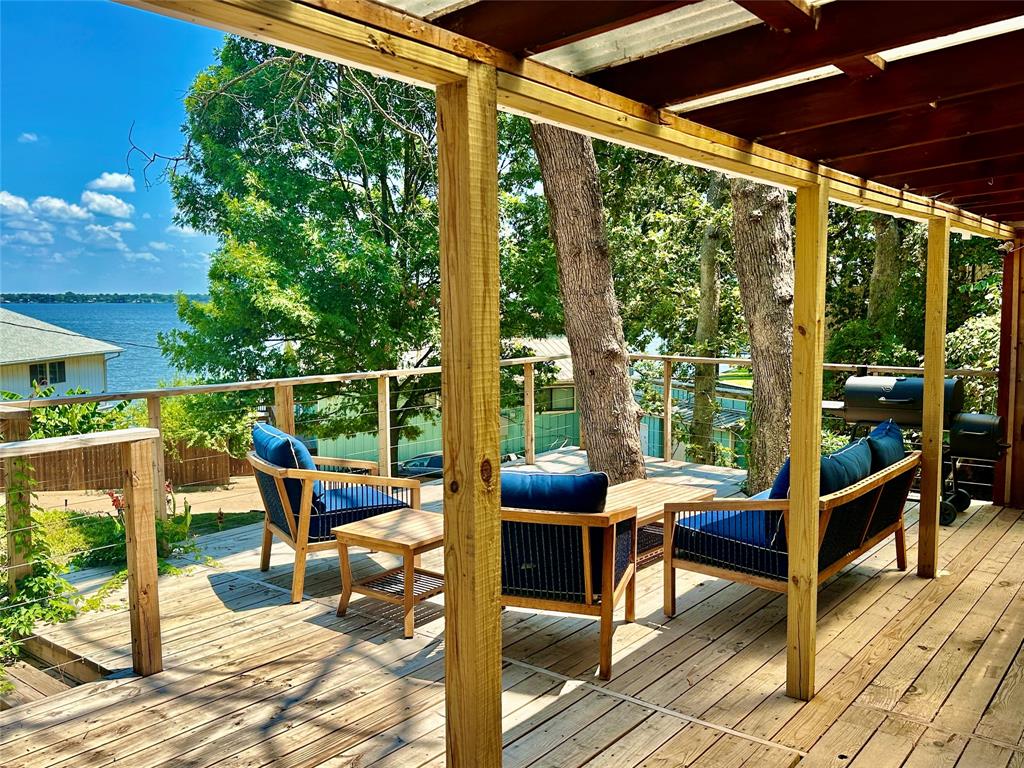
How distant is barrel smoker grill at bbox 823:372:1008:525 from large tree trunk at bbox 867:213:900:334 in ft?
18.6

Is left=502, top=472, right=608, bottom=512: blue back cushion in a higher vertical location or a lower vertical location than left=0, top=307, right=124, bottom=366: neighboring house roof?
lower

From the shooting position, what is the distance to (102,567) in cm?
509

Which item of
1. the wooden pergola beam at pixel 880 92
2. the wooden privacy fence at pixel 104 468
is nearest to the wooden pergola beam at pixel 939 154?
the wooden pergola beam at pixel 880 92

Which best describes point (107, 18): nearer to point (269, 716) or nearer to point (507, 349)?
point (507, 349)

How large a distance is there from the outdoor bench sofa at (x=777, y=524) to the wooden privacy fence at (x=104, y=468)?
7.95 metres

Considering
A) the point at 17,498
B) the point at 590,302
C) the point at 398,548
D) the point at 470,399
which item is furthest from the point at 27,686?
the point at 590,302

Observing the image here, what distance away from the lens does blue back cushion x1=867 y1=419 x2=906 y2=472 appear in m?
4.41

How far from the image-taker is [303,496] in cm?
436

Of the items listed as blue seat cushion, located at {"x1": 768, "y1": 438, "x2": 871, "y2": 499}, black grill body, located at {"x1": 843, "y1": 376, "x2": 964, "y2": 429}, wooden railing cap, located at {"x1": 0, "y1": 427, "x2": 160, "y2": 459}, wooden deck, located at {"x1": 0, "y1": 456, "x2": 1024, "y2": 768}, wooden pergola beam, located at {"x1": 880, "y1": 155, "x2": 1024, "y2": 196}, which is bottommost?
wooden deck, located at {"x1": 0, "y1": 456, "x2": 1024, "y2": 768}

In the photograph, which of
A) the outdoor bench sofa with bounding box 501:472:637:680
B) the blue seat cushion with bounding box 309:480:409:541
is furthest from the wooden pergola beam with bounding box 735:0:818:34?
the blue seat cushion with bounding box 309:480:409:541

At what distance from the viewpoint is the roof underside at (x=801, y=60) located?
1.74 meters

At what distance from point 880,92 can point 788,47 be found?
572 millimetres

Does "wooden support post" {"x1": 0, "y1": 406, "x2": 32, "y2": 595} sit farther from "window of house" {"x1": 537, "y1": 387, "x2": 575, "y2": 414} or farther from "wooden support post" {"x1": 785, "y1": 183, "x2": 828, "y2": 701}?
"window of house" {"x1": 537, "y1": 387, "x2": 575, "y2": 414}

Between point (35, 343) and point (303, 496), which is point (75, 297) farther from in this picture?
point (303, 496)
